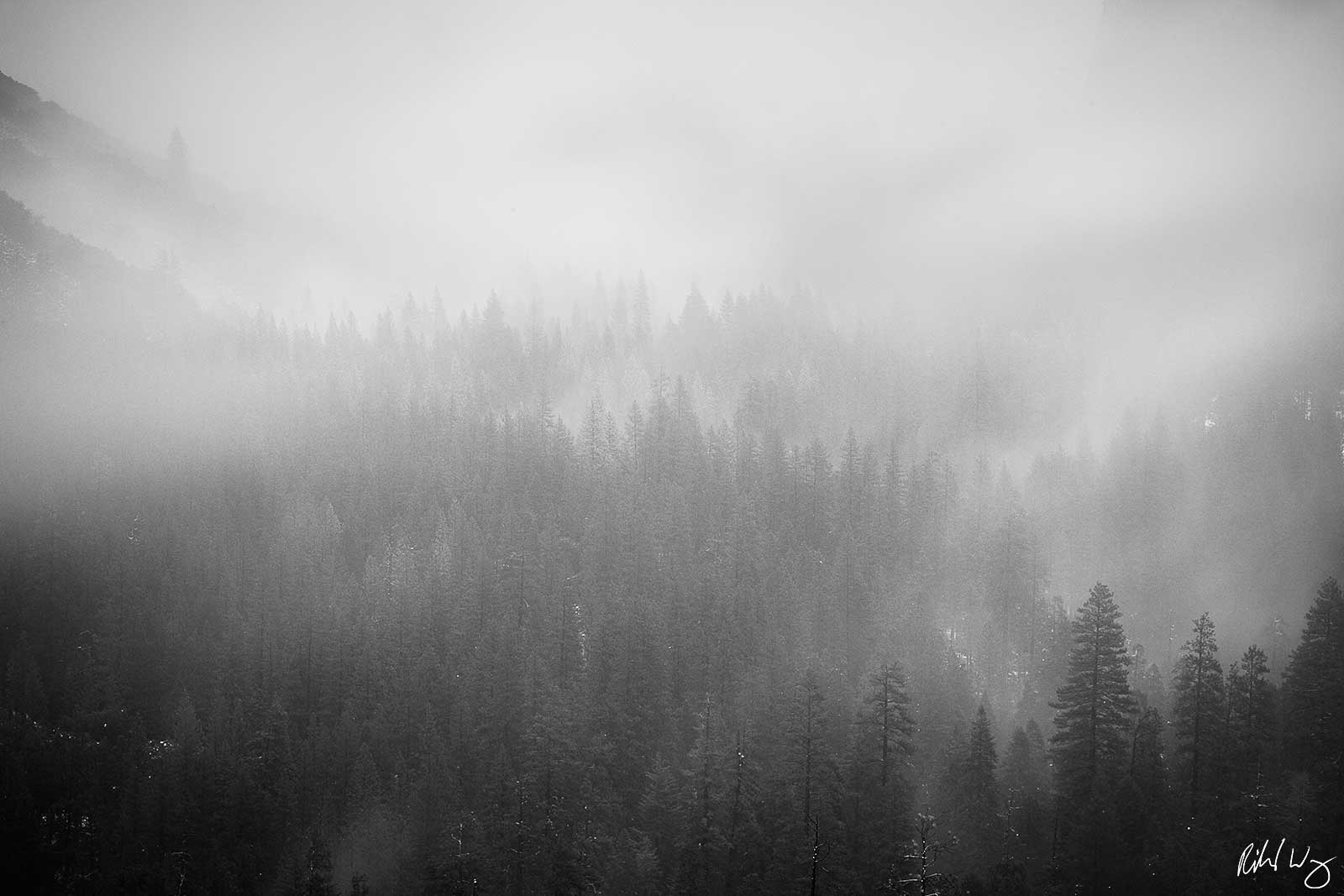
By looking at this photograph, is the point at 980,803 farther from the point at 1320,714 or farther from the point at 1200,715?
the point at 1320,714

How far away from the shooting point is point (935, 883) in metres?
43.8

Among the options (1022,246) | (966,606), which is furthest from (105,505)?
(1022,246)

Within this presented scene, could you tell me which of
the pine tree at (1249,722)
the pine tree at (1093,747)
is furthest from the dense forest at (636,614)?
the pine tree at (1249,722)

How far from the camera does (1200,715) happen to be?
168 feet

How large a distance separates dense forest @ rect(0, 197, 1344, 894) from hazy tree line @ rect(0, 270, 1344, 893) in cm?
38

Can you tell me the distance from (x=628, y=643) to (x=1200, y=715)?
145ft

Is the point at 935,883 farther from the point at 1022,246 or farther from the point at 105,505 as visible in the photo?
the point at 1022,246

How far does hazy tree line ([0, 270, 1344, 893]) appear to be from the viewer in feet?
165
